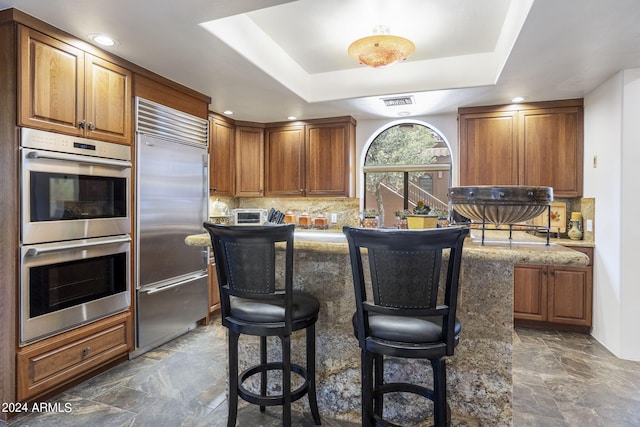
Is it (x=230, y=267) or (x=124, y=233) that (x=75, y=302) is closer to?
(x=124, y=233)

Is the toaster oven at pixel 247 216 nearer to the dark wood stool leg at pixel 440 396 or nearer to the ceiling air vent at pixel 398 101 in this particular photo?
the ceiling air vent at pixel 398 101

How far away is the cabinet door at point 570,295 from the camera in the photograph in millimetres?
3490

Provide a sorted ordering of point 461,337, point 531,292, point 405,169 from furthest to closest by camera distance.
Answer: point 405,169 → point 531,292 → point 461,337

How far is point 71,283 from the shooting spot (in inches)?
93.8

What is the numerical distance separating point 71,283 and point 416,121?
3.90 m

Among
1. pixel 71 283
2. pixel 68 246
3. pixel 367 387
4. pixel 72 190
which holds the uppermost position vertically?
pixel 72 190

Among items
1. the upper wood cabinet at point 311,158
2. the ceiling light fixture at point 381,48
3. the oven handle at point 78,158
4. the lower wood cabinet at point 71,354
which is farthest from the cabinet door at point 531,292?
the oven handle at point 78,158

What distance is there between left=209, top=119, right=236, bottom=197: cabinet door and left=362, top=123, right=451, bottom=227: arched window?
5.79ft

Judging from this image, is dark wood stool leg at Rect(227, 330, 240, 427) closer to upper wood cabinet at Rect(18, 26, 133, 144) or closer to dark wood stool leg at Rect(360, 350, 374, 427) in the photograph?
dark wood stool leg at Rect(360, 350, 374, 427)

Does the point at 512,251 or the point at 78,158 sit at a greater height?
the point at 78,158

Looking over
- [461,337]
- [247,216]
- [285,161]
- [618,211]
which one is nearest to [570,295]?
[618,211]

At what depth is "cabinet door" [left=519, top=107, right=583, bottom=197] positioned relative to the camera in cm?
371

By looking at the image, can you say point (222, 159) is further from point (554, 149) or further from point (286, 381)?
point (554, 149)

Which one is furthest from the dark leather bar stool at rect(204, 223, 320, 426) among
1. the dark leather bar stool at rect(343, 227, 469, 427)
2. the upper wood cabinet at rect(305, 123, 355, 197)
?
the upper wood cabinet at rect(305, 123, 355, 197)
